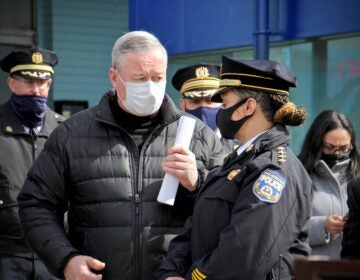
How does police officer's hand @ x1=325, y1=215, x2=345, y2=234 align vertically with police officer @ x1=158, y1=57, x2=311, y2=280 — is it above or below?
below

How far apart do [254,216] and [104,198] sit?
3.04ft

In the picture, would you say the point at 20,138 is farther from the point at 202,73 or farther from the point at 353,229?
the point at 353,229

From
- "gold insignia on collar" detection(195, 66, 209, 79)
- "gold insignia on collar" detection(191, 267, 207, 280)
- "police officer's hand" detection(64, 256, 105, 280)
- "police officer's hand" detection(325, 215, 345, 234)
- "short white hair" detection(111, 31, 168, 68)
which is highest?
"short white hair" detection(111, 31, 168, 68)

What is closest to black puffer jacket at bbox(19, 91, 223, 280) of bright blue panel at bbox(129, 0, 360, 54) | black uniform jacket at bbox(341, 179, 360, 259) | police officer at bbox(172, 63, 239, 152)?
black uniform jacket at bbox(341, 179, 360, 259)

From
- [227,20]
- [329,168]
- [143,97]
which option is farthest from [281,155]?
[227,20]

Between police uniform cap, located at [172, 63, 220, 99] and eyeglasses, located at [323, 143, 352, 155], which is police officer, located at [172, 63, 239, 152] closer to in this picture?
police uniform cap, located at [172, 63, 220, 99]

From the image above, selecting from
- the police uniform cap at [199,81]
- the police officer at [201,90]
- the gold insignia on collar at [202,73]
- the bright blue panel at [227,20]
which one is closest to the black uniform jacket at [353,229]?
the police officer at [201,90]

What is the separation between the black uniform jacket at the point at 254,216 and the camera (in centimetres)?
337

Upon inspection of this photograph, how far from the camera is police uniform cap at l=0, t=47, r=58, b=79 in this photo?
5.89 meters

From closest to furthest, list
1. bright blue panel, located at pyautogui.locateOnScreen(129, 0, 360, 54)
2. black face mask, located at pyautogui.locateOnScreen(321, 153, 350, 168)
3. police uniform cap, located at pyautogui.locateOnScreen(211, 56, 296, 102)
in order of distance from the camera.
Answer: police uniform cap, located at pyautogui.locateOnScreen(211, 56, 296, 102), black face mask, located at pyautogui.locateOnScreen(321, 153, 350, 168), bright blue panel, located at pyautogui.locateOnScreen(129, 0, 360, 54)

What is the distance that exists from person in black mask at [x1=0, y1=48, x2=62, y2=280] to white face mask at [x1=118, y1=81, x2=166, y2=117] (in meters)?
1.69

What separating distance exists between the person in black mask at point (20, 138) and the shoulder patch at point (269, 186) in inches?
97.3

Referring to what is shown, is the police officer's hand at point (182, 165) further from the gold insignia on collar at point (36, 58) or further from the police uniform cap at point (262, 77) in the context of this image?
the gold insignia on collar at point (36, 58)

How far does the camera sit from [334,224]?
5.09 m
